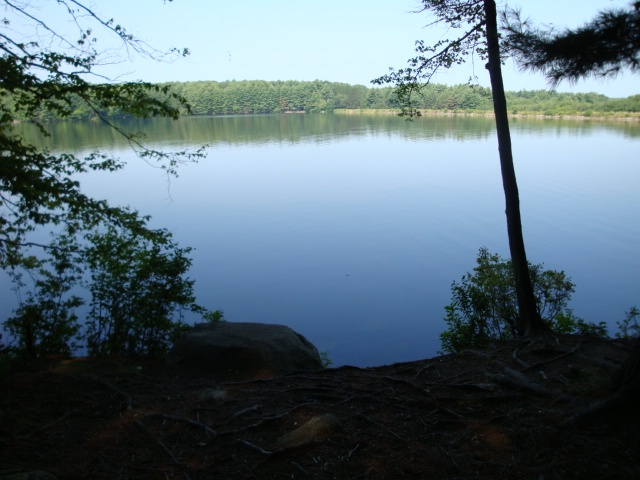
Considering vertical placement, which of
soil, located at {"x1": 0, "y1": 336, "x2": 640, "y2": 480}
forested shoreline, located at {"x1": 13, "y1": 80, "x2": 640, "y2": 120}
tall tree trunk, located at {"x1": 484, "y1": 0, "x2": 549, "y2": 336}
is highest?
forested shoreline, located at {"x1": 13, "y1": 80, "x2": 640, "y2": 120}

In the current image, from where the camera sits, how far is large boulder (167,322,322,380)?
6551 mm

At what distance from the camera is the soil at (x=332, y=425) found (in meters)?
3.45

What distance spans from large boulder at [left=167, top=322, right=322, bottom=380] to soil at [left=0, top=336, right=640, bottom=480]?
731mm

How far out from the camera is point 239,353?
6.71m

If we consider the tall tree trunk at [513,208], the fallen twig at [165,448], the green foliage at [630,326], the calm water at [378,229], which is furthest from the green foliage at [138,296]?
the green foliage at [630,326]

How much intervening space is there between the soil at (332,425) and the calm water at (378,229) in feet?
18.0

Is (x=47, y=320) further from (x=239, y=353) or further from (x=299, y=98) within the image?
(x=299, y=98)

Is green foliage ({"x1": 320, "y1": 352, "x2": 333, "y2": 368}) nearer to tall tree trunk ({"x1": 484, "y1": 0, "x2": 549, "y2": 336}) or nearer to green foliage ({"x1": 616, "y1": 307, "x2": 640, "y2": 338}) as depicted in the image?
tall tree trunk ({"x1": 484, "y1": 0, "x2": 549, "y2": 336})

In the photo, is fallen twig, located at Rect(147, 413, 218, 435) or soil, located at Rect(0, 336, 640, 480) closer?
soil, located at Rect(0, 336, 640, 480)

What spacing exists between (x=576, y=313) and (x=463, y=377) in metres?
8.31

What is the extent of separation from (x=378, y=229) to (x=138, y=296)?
13.5 metres

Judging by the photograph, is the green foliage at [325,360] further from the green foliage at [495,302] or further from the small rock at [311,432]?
the small rock at [311,432]

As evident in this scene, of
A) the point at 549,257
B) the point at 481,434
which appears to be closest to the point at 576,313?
the point at 549,257

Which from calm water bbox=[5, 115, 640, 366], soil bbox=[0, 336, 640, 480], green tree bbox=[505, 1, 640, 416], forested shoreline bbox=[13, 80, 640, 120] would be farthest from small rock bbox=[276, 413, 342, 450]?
forested shoreline bbox=[13, 80, 640, 120]
